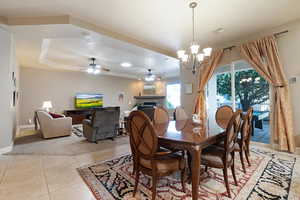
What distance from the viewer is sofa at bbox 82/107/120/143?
4082 mm

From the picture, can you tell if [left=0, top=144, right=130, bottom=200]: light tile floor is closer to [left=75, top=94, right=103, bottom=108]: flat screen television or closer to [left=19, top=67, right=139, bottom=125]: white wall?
[left=19, top=67, right=139, bottom=125]: white wall

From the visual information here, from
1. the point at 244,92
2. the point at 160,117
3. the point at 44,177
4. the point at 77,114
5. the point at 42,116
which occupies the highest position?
the point at 244,92

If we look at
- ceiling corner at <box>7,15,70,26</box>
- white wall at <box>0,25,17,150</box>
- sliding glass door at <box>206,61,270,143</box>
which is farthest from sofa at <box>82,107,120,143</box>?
sliding glass door at <box>206,61,270,143</box>

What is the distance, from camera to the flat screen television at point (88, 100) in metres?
7.37

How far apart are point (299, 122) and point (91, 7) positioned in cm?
478

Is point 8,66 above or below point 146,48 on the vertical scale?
below

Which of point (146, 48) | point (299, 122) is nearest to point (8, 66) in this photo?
point (146, 48)

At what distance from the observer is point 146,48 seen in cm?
425

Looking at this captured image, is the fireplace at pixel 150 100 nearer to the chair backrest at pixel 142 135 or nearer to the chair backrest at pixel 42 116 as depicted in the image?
the chair backrest at pixel 42 116

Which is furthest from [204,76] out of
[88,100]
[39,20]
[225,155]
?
[88,100]

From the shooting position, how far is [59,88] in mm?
7012

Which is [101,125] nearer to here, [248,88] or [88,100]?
[88,100]

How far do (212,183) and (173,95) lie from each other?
23.5ft

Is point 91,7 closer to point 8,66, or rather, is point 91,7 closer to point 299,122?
point 8,66
